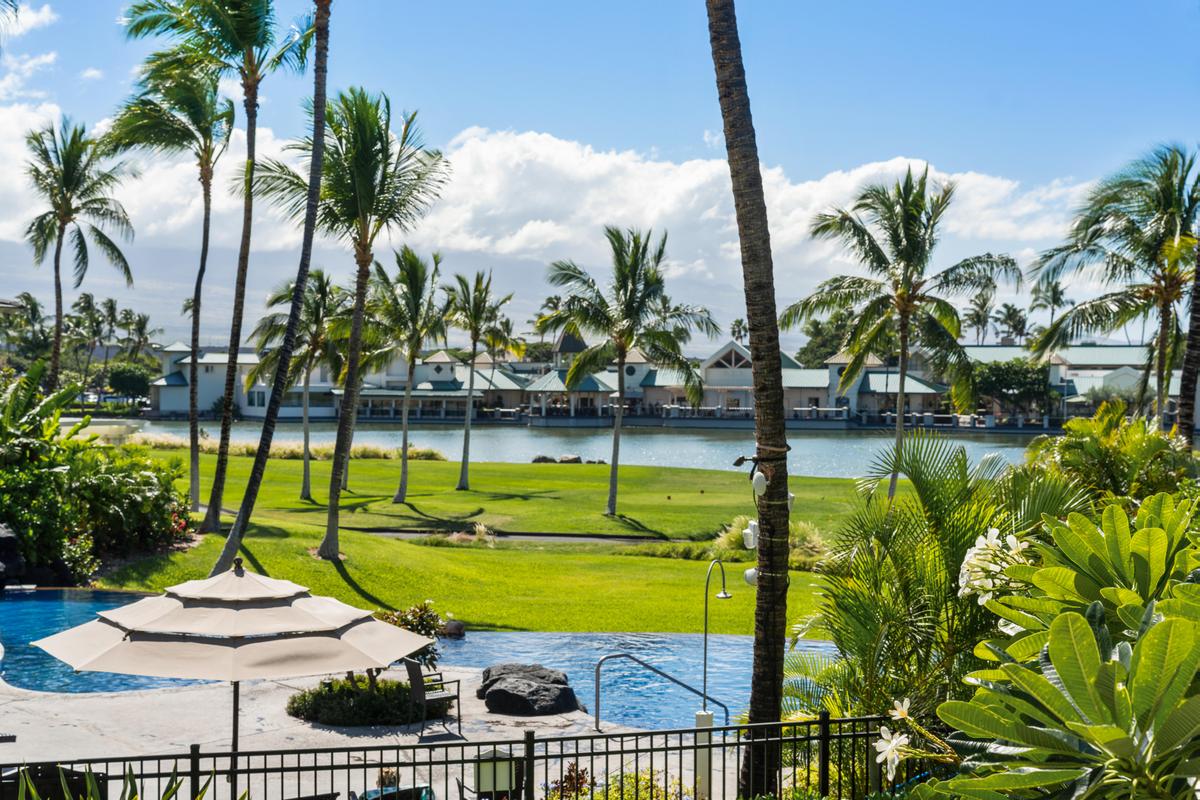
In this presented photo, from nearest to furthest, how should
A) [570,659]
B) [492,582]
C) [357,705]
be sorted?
[357,705] < [570,659] < [492,582]

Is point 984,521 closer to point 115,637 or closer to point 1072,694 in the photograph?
point 1072,694

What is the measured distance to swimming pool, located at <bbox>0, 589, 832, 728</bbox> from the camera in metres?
13.7

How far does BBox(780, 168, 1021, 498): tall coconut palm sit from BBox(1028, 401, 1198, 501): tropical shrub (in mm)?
14534

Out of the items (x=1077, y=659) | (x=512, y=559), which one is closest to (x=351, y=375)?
(x=512, y=559)

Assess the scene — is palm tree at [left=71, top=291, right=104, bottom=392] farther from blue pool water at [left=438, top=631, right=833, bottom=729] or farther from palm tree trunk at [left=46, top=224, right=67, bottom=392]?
blue pool water at [left=438, top=631, right=833, bottom=729]

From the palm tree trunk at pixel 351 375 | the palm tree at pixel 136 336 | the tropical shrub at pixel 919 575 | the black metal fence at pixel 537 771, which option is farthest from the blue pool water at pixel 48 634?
the palm tree at pixel 136 336

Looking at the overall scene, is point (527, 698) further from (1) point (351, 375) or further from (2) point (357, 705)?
→ (1) point (351, 375)

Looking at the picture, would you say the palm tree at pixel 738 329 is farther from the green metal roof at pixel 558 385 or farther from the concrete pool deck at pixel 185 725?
the concrete pool deck at pixel 185 725

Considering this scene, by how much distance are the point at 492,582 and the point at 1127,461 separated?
12999 mm

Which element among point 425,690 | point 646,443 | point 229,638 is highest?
point 229,638

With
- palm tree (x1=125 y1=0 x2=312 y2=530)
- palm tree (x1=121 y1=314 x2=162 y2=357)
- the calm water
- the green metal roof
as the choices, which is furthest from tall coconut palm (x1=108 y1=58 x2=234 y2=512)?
palm tree (x1=121 y1=314 x2=162 y2=357)

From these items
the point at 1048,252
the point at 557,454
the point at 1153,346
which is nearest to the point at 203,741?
the point at 1048,252

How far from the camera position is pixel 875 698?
818cm

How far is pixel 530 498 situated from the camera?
39250mm
